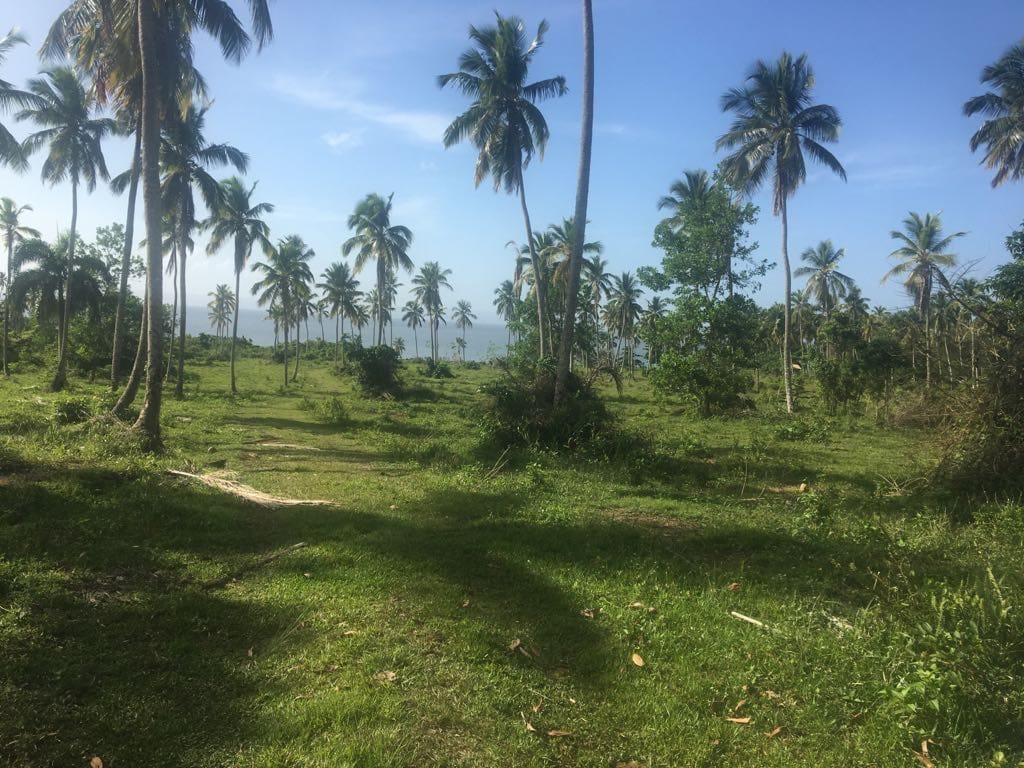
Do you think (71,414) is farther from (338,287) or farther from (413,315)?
(413,315)

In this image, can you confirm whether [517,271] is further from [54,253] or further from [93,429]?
[93,429]

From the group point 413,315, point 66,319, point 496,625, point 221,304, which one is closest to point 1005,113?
point 496,625

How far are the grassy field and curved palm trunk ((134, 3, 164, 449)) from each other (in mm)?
2023

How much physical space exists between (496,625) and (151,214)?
35.2 feet

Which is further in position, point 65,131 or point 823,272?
point 823,272

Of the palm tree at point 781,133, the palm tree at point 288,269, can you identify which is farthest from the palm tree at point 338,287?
the palm tree at point 781,133

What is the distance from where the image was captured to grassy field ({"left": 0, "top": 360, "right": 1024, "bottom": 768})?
3.14m

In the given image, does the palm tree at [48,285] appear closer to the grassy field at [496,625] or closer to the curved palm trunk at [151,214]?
the curved palm trunk at [151,214]

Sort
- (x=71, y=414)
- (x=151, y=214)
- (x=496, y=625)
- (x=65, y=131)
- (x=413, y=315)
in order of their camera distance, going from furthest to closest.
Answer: (x=413, y=315)
(x=65, y=131)
(x=71, y=414)
(x=151, y=214)
(x=496, y=625)

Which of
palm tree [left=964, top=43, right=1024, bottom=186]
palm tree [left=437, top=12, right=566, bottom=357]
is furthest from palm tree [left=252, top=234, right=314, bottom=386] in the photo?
palm tree [left=964, top=43, right=1024, bottom=186]

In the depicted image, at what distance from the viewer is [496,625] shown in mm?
4480

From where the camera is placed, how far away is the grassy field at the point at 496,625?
10.3 ft

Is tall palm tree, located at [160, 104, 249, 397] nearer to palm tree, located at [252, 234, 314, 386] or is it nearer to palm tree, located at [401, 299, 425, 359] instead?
palm tree, located at [252, 234, 314, 386]

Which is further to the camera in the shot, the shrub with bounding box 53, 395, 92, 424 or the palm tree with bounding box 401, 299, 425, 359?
the palm tree with bounding box 401, 299, 425, 359
